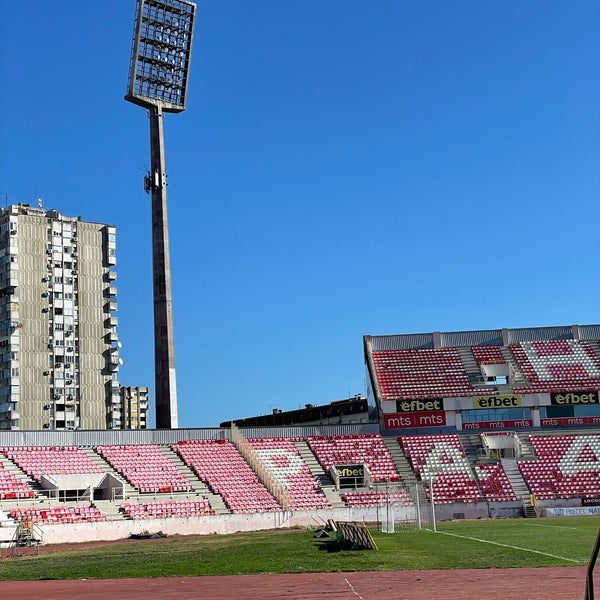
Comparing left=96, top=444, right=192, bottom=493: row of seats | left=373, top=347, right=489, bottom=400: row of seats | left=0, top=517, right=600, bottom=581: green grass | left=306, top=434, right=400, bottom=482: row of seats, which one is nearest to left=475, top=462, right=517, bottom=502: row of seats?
left=306, top=434, right=400, bottom=482: row of seats

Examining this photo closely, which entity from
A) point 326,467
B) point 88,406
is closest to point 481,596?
point 326,467

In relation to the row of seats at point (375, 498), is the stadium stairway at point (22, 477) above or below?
above

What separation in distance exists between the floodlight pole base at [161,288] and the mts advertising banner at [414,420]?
16.8 meters

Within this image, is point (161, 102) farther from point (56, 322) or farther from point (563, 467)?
point (56, 322)

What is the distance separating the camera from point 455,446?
66062 millimetres

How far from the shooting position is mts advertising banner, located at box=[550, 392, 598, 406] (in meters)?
68.6

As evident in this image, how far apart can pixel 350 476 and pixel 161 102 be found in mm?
32811

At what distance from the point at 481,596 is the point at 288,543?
20133 mm

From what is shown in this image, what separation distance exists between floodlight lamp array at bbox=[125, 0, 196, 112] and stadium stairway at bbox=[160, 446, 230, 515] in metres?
27.7

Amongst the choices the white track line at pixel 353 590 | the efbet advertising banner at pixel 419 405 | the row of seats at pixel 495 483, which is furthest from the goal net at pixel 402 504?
the white track line at pixel 353 590

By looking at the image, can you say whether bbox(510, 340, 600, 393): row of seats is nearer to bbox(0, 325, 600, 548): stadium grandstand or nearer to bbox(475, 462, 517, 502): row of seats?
bbox(0, 325, 600, 548): stadium grandstand

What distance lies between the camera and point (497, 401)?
226 feet

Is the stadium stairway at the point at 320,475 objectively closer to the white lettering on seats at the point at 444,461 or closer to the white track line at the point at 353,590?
the white lettering on seats at the point at 444,461

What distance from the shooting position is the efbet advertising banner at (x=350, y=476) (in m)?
61.5
